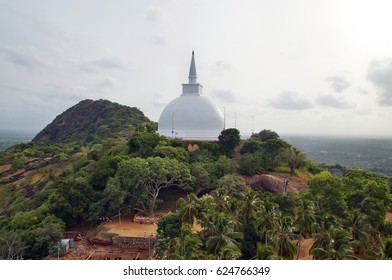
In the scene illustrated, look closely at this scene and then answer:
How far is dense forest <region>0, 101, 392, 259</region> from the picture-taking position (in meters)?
16.0

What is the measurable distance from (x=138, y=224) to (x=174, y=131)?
1684cm

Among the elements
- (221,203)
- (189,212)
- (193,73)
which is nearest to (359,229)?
(221,203)

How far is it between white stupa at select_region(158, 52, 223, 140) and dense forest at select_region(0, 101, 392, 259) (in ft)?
9.00

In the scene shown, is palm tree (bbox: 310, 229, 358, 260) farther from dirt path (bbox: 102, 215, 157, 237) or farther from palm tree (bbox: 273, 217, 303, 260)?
dirt path (bbox: 102, 215, 157, 237)

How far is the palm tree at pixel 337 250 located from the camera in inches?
534

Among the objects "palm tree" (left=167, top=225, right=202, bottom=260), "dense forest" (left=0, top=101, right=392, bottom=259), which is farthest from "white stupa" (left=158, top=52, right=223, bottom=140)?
"palm tree" (left=167, top=225, right=202, bottom=260)

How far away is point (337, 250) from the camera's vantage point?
14.1 metres

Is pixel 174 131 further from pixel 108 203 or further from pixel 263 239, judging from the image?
pixel 263 239

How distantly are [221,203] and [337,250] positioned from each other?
774 centimetres

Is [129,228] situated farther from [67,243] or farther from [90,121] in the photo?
[90,121]

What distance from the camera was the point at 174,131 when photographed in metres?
40.8
